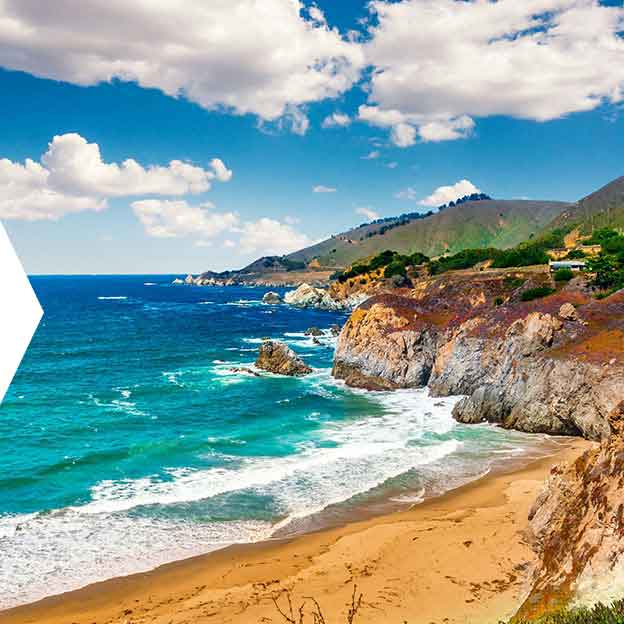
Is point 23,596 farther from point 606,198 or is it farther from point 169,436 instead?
point 606,198

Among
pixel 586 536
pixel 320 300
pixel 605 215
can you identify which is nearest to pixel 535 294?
pixel 586 536

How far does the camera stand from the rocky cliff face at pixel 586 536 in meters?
12.0

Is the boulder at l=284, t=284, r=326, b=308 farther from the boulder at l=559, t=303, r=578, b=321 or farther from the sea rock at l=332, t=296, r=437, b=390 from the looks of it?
the boulder at l=559, t=303, r=578, b=321

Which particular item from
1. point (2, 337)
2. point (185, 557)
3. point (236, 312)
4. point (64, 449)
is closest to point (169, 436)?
point (64, 449)

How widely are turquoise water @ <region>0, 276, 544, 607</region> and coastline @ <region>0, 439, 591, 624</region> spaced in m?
1.20

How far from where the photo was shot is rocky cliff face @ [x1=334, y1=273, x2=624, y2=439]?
30.6 metres

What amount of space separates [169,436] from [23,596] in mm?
16421

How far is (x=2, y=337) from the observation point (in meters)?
2.90

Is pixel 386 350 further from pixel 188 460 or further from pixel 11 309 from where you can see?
pixel 11 309

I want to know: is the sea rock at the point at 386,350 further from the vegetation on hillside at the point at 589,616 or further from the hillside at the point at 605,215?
the hillside at the point at 605,215

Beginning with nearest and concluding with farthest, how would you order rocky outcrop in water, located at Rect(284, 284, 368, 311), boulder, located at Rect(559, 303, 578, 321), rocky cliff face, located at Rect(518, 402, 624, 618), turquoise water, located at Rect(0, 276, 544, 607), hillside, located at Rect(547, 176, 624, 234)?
rocky cliff face, located at Rect(518, 402, 624, 618) < turquoise water, located at Rect(0, 276, 544, 607) < boulder, located at Rect(559, 303, 578, 321) < rocky outcrop in water, located at Rect(284, 284, 368, 311) < hillside, located at Rect(547, 176, 624, 234)

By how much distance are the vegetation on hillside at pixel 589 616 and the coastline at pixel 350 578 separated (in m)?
3.08

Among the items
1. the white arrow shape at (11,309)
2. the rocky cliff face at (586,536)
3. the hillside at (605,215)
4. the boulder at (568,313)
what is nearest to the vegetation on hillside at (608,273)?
the boulder at (568,313)

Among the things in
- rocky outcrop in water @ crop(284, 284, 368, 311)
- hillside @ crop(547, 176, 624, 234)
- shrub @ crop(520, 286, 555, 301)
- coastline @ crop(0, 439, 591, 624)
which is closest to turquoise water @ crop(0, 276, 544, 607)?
coastline @ crop(0, 439, 591, 624)
